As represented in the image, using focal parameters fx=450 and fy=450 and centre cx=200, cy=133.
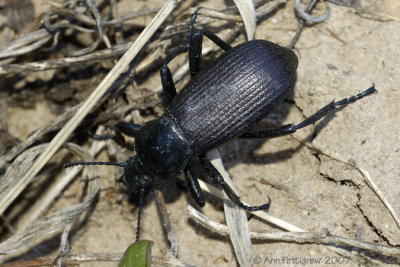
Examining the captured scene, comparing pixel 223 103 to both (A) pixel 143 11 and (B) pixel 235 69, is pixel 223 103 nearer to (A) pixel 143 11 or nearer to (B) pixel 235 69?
(B) pixel 235 69

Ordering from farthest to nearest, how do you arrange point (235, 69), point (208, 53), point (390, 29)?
point (208, 53), point (390, 29), point (235, 69)

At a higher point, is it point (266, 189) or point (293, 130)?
point (293, 130)

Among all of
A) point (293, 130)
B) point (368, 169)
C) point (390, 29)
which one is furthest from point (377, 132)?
point (390, 29)

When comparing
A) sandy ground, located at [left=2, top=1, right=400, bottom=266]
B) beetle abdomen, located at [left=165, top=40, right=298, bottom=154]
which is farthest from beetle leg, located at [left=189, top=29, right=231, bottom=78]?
sandy ground, located at [left=2, top=1, right=400, bottom=266]

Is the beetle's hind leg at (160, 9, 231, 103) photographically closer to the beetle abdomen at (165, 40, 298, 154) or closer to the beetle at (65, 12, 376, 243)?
the beetle at (65, 12, 376, 243)

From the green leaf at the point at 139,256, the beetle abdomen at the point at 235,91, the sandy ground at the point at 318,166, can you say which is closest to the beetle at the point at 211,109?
the beetle abdomen at the point at 235,91

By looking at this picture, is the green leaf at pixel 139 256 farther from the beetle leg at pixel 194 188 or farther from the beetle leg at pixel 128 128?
the beetle leg at pixel 128 128

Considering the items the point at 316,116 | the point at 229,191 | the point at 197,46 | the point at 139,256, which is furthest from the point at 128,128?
the point at 316,116
